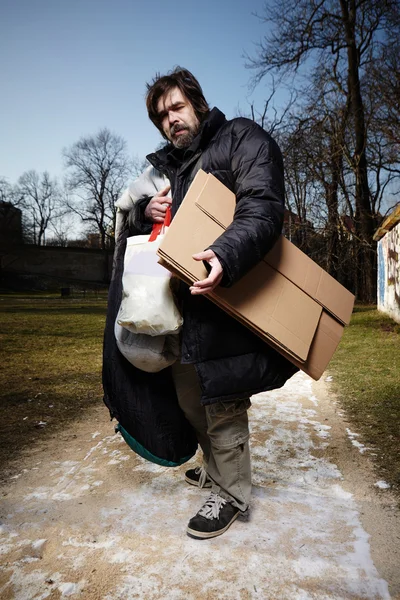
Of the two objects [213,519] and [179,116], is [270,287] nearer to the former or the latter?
[179,116]

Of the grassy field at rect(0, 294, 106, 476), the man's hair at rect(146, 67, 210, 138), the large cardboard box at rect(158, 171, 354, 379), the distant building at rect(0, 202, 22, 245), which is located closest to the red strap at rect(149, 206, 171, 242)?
the large cardboard box at rect(158, 171, 354, 379)

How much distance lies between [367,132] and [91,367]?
14.2 meters

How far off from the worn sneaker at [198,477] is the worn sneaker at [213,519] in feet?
1.09

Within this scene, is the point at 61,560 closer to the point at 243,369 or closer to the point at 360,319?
the point at 243,369

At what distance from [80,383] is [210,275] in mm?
4104

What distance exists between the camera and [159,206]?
1977 millimetres

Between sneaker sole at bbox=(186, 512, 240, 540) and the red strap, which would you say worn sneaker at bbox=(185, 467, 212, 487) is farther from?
the red strap

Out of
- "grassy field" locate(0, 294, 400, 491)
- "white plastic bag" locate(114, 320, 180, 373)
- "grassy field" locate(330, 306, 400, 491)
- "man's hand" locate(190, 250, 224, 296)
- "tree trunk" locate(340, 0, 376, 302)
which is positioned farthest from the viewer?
"tree trunk" locate(340, 0, 376, 302)

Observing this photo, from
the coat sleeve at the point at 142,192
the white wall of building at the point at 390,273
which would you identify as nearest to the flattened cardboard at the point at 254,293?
the coat sleeve at the point at 142,192

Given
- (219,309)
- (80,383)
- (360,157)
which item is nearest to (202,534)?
(219,309)

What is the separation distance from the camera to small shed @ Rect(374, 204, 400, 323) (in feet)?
33.8

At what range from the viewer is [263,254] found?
5.72 ft

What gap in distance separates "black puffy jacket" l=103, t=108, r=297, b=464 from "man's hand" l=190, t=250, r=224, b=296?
3 cm

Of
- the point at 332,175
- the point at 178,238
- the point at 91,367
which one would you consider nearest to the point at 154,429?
the point at 178,238
